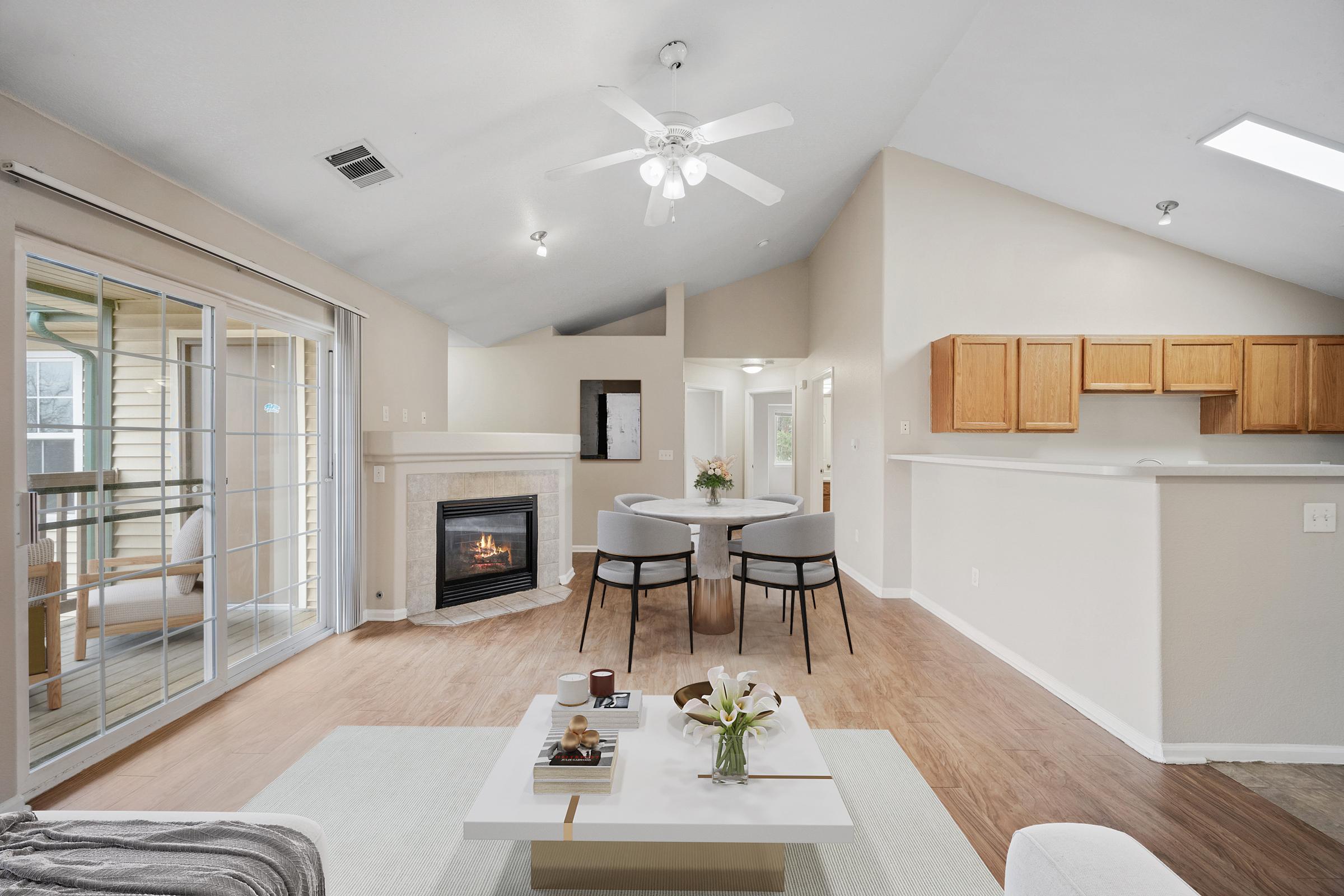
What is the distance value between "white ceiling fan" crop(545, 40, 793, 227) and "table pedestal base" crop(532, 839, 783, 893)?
7.78 feet

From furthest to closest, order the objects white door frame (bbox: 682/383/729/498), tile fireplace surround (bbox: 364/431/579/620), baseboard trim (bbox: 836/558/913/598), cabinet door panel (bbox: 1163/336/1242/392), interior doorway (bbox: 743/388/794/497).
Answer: interior doorway (bbox: 743/388/794/497) < white door frame (bbox: 682/383/729/498) < baseboard trim (bbox: 836/558/913/598) < cabinet door panel (bbox: 1163/336/1242/392) < tile fireplace surround (bbox: 364/431/579/620)

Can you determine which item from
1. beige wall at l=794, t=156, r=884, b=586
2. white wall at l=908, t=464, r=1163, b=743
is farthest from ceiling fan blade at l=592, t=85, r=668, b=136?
beige wall at l=794, t=156, r=884, b=586

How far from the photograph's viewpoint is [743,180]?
114 inches

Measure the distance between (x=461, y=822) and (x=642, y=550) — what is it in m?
1.75

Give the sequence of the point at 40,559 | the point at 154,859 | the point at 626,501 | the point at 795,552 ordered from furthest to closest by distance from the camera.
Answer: the point at 626,501 < the point at 795,552 < the point at 40,559 < the point at 154,859

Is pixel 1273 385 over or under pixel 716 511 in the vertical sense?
over

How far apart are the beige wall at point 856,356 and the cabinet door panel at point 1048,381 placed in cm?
101

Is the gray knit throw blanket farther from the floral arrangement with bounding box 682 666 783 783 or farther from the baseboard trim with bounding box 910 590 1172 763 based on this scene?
the baseboard trim with bounding box 910 590 1172 763

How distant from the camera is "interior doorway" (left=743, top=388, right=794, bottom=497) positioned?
30.5ft

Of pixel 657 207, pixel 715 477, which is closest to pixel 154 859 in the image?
pixel 657 207

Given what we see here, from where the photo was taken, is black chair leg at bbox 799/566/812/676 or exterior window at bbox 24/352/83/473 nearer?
exterior window at bbox 24/352/83/473

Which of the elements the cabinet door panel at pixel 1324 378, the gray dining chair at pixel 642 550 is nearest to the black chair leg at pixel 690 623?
the gray dining chair at pixel 642 550

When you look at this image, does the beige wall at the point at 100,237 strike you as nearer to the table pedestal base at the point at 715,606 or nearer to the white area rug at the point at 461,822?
the white area rug at the point at 461,822

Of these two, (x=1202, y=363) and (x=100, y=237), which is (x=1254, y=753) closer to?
(x=1202, y=363)
